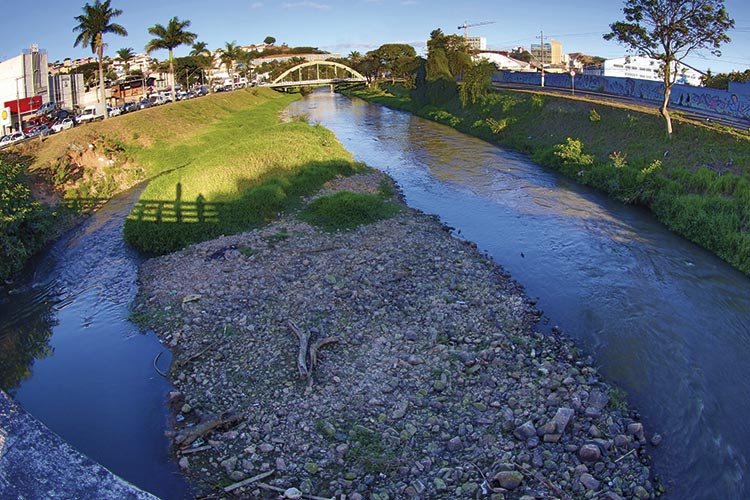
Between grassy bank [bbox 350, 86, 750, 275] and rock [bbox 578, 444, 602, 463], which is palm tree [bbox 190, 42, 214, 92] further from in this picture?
rock [bbox 578, 444, 602, 463]

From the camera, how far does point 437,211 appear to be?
2861cm

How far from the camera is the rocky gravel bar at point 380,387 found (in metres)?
10.7

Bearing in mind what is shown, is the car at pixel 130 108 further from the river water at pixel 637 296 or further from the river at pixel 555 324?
the river water at pixel 637 296

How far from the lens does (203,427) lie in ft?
39.8

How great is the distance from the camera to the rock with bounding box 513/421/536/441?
1146 cm

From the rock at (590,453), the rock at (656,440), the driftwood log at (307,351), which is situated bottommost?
the rock at (656,440)

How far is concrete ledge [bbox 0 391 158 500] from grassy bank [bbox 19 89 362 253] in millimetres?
14845

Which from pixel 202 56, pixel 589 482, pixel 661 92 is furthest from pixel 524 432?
pixel 202 56

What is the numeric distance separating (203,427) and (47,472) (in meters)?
3.74

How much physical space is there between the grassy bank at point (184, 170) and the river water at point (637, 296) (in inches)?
272

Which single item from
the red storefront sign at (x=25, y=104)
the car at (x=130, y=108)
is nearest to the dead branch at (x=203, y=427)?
the red storefront sign at (x=25, y=104)

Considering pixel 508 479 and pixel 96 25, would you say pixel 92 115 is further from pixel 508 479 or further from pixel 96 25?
pixel 508 479

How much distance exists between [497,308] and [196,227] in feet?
44.9

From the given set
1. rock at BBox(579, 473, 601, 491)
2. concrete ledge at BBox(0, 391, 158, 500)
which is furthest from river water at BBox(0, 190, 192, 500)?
rock at BBox(579, 473, 601, 491)
